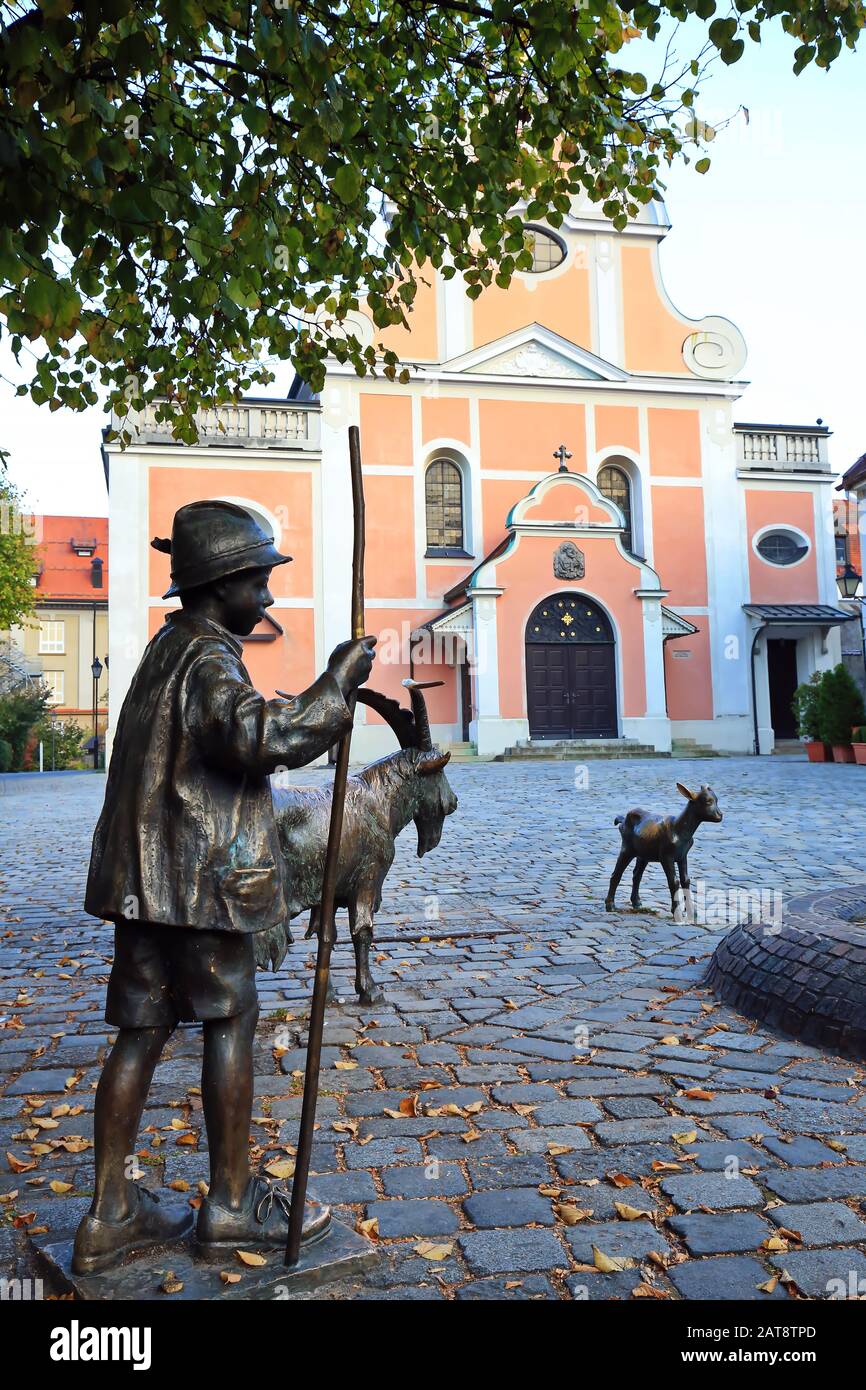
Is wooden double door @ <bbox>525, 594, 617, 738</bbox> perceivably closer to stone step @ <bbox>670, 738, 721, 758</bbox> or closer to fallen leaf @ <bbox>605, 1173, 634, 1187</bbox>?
stone step @ <bbox>670, 738, 721, 758</bbox>

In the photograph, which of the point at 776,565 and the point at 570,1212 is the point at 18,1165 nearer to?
the point at 570,1212

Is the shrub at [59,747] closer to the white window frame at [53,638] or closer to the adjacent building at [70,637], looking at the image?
the adjacent building at [70,637]

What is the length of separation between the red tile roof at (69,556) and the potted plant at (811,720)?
39.6 metres

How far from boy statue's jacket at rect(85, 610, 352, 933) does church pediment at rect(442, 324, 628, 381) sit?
28839 millimetres

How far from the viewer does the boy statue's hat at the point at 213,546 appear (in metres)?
2.72

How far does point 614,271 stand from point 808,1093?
32.0 meters

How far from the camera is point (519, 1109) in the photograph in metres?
3.84

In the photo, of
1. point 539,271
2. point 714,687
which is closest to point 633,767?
point 714,687

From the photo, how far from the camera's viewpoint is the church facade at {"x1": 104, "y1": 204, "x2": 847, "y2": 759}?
28172mm

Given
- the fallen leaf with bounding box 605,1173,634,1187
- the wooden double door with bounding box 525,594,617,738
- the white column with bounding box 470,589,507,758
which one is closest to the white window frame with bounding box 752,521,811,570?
the wooden double door with bounding box 525,594,617,738

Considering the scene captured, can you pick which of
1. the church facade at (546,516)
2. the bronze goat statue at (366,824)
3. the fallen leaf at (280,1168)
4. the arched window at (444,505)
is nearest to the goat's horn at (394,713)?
the bronze goat statue at (366,824)

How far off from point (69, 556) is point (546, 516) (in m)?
36.8
